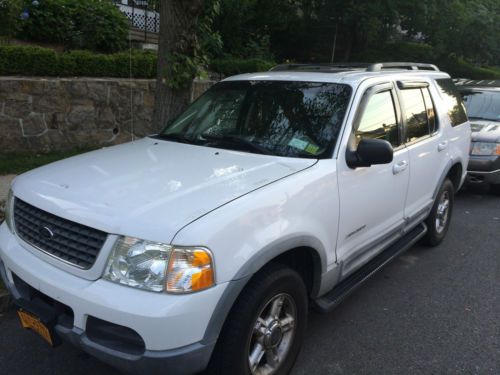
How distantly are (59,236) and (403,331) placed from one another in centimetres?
253

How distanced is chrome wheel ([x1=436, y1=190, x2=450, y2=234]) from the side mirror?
231 centimetres

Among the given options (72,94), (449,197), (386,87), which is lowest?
(449,197)

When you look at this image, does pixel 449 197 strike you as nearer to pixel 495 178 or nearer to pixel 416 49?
pixel 495 178

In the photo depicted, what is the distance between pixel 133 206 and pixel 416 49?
47.2 ft

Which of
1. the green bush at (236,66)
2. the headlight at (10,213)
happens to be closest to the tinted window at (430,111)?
the headlight at (10,213)

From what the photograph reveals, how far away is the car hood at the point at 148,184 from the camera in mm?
2402

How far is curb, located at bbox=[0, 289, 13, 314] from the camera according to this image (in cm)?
364

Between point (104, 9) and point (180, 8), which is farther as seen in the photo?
point (104, 9)

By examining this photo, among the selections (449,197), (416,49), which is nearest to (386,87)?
(449,197)

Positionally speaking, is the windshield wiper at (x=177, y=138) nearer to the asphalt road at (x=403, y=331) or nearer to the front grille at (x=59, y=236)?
the front grille at (x=59, y=236)

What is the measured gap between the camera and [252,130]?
3.62m

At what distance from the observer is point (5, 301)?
3660mm

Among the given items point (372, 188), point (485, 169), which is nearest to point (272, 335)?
point (372, 188)

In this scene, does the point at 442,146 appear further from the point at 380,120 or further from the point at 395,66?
the point at 380,120
